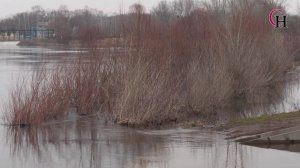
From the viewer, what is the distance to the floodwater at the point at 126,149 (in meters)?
9.73

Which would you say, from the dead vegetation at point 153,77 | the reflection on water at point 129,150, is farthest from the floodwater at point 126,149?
the dead vegetation at point 153,77

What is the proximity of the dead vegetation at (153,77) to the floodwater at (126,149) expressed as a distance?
3.13 ft

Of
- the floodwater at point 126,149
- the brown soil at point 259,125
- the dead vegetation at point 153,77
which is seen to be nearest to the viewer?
the floodwater at point 126,149

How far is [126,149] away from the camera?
11.0m

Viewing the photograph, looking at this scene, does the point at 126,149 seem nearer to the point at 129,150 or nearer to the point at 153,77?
the point at 129,150

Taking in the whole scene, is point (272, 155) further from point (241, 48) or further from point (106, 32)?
point (241, 48)

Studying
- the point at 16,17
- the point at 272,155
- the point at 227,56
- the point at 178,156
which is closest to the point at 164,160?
the point at 178,156

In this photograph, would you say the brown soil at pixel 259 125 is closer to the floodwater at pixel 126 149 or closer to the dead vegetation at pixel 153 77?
the floodwater at pixel 126 149

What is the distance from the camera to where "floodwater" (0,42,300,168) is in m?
9.73

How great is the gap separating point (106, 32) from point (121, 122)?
404cm

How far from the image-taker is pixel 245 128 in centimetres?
1295

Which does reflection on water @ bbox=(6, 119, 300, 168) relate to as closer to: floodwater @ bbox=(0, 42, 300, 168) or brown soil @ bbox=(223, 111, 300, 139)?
floodwater @ bbox=(0, 42, 300, 168)

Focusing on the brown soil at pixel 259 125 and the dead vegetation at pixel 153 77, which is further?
the dead vegetation at pixel 153 77

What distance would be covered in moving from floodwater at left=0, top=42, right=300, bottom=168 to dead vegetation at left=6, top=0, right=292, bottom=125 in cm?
96
